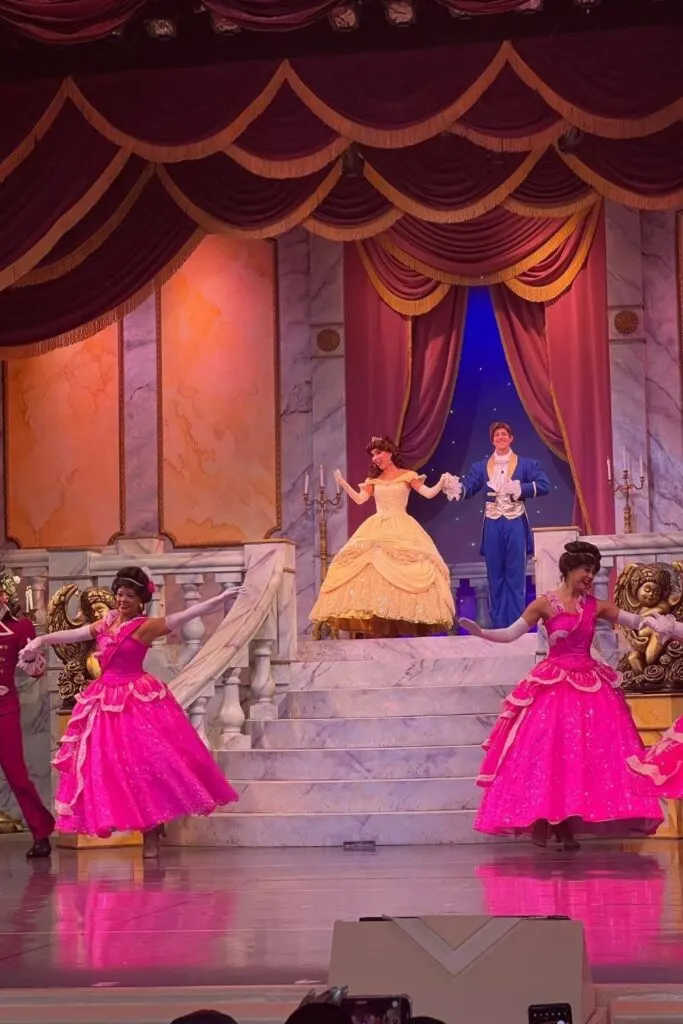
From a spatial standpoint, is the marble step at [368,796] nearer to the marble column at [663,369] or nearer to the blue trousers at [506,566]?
the blue trousers at [506,566]

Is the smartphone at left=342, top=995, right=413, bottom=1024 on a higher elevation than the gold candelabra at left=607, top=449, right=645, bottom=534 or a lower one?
lower

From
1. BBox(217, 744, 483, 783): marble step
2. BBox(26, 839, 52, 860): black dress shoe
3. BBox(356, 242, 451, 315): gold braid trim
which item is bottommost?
BBox(26, 839, 52, 860): black dress shoe

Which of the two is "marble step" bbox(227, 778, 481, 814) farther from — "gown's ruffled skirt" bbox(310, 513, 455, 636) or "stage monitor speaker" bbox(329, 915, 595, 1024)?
"stage monitor speaker" bbox(329, 915, 595, 1024)

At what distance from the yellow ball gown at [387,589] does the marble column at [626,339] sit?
207 centimetres

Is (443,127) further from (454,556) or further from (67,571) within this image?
(454,556)

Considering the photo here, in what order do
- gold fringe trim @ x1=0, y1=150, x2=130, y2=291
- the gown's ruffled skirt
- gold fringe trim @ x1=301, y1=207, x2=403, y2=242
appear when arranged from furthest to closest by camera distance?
the gown's ruffled skirt, gold fringe trim @ x1=301, y1=207, x2=403, y2=242, gold fringe trim @ x1=0, y1=150, x2=130, y2=291

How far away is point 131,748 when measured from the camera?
9.05 metres

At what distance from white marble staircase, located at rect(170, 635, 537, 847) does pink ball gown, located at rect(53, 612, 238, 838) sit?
0.62 meters

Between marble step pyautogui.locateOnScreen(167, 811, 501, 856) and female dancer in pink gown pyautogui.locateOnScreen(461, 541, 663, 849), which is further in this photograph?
marble step pyautogui.locateOnScreen(167, 811, 501, 856)

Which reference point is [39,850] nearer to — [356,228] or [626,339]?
[356,228]

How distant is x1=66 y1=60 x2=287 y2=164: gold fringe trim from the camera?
313 inches

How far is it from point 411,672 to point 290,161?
3.87m

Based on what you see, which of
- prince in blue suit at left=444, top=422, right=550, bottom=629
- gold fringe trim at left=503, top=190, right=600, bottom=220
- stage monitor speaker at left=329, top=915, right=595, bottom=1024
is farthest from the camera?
prince in blue suit at left=444, top=422, right=550, bottom=629

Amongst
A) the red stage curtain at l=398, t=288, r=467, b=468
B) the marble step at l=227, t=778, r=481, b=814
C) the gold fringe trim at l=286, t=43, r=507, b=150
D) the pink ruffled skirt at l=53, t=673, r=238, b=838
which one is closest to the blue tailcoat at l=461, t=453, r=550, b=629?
the red stage curtain at l=398, t=288, r=467, b=468
